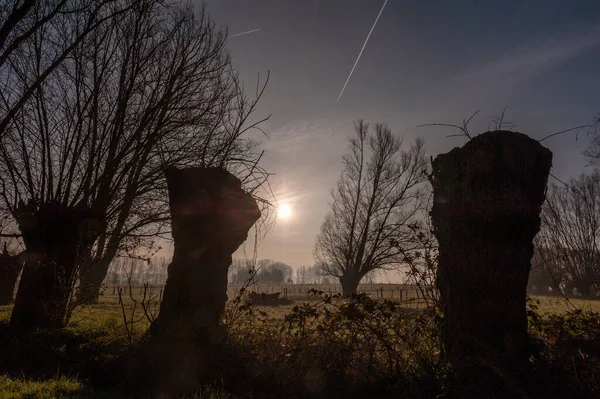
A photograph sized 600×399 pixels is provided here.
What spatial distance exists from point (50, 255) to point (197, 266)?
9.88ft

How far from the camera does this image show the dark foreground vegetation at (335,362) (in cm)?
315

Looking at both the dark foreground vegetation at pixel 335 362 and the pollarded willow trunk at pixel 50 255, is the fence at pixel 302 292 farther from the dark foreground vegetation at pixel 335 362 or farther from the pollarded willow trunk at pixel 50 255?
the pollarded willow trunk at pixel 50 255

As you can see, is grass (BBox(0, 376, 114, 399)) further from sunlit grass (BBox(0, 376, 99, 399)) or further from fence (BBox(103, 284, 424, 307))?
fence (BBox(103, 284, 424, 307))

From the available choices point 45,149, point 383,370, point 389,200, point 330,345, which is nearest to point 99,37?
point 45,149

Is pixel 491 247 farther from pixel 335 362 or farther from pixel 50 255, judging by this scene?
pixel 50 255

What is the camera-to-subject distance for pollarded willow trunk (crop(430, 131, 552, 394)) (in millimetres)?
3271

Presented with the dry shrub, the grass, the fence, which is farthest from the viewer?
the fence

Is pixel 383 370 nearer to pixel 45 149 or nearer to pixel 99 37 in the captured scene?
pixel 45 149

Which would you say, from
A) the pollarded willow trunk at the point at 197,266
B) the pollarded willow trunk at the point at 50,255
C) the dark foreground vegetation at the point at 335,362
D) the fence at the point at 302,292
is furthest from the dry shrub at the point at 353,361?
the pollarded willow trunk at the point at 50,255

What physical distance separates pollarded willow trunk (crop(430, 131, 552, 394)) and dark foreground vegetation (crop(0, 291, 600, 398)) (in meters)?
0.26

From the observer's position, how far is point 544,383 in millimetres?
3068

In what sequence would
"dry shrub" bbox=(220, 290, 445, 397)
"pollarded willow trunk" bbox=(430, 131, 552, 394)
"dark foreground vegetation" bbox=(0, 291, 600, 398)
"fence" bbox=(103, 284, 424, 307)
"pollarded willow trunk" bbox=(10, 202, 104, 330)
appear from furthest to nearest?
"pollarded willow trunk" bbox=(10, 202, 104, 330) → "fence" bbox=(103, 284, 424, 307) → "dry shrub" bbox=(220, 290, 445, 397) → "pollarded willow trunk" bbox=(430, 131, 552, 394) → "dark foreground vegetation" bbox=(0, 291, 600, 398)

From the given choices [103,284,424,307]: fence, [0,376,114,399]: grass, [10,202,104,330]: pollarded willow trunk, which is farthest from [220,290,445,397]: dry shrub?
[10,202,104,330]: pollarded willow trunk

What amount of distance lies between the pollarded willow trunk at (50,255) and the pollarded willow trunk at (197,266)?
2.03 meters
